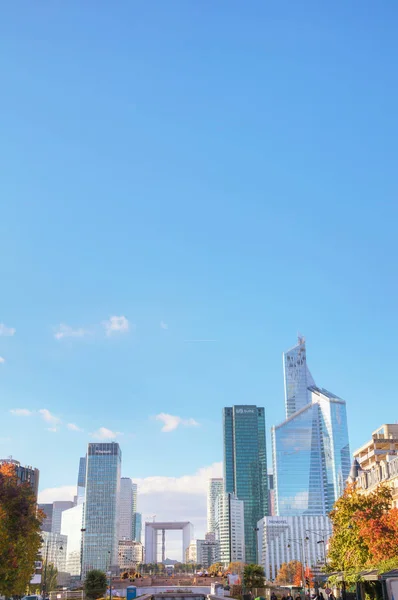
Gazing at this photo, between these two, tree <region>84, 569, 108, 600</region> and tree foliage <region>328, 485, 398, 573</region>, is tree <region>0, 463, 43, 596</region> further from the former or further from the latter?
tree <region>84, 569, 108, 600</region>

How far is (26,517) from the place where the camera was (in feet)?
165

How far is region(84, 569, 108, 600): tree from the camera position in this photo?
362ft

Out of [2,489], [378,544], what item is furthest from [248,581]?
[2,489]

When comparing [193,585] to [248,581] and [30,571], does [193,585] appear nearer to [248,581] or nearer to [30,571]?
[248,581]

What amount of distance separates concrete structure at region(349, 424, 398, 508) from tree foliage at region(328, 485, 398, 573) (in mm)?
20917

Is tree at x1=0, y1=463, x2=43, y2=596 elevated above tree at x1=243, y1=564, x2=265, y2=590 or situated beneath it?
elevated above

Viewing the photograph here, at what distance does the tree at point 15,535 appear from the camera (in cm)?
4738

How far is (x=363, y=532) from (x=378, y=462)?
4866 cm

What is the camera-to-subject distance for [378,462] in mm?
99688

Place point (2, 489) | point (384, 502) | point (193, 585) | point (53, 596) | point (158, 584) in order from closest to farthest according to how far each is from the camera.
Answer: point (2, 489) → point (384, 502) → point (53, 596) → point (193, 585) → point (158, 584)

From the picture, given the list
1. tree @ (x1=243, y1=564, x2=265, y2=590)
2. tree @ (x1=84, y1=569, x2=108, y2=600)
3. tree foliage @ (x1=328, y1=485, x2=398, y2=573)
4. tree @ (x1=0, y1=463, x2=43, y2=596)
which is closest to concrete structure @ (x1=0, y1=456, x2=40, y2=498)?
tree @ (x1=84, y1=569, x2=108, y2=600)

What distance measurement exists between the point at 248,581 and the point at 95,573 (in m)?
27.8

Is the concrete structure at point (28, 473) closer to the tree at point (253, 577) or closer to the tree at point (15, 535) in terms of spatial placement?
the tree at point (253, 577)

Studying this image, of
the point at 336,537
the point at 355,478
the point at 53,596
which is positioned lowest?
the point at 53,596
